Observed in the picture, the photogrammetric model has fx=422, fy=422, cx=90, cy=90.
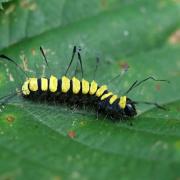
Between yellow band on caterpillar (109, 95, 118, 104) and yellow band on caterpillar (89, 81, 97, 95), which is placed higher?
yellow band on caterpillar (89, 81, 97, 95)

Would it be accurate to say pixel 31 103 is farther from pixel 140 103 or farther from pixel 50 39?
pixel 140 103

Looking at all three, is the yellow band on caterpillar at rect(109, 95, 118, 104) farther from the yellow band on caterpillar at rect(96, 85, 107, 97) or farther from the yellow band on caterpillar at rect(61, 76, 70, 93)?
the yellow band on caterpillar at rect(61, 76, 70, 93)

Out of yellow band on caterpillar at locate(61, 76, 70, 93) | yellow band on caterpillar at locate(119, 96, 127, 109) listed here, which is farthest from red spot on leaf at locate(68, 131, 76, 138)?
yellow band on caterpillar at locate(119, 96, 127, 109)

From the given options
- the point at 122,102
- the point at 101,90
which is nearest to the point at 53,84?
the point at 101,90

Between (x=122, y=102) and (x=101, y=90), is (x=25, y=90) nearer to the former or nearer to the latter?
(x=101, y=90)

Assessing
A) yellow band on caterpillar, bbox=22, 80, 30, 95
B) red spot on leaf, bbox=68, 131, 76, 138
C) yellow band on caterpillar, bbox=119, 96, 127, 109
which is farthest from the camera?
yellow band on caterpillar, bbox=119, 96, 127, 109

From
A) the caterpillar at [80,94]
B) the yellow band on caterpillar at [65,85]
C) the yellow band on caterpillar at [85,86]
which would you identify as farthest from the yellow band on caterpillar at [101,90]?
the yellow band on caterpillar at [65,85]

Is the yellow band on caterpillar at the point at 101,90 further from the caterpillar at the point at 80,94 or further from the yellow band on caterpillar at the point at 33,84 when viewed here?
the yellow band on caterpillar at the point at 33,84
